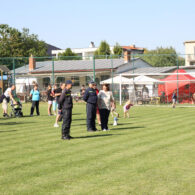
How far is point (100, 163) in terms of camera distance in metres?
8.71

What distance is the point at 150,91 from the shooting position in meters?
37.1

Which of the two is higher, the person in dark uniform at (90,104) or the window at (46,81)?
the window at (46,81)

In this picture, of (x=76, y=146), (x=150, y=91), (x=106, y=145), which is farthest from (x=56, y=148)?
(x=150, y=91)

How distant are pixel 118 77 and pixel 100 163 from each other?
27729 millimetres

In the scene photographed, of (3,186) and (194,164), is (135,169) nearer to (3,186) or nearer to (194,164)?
(194,164)

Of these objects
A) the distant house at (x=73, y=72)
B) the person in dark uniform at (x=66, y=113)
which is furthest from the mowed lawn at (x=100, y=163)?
the distant house at (x=73, y=72)

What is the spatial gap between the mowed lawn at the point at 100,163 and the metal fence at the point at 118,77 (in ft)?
60.4

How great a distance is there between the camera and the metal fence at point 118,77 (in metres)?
34.8

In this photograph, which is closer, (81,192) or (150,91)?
(81,192)

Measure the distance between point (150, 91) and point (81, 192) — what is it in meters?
31.1

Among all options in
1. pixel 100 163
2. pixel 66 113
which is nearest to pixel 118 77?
pixel 66 113

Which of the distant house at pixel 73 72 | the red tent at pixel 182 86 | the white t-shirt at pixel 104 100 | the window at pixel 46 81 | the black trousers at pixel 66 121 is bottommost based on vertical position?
the black trousers at pixel 66 121

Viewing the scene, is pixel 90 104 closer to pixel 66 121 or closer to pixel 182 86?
pixel 66 121

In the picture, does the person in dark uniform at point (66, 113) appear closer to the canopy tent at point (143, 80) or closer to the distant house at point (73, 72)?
the canopy tent at point (143, 80)
